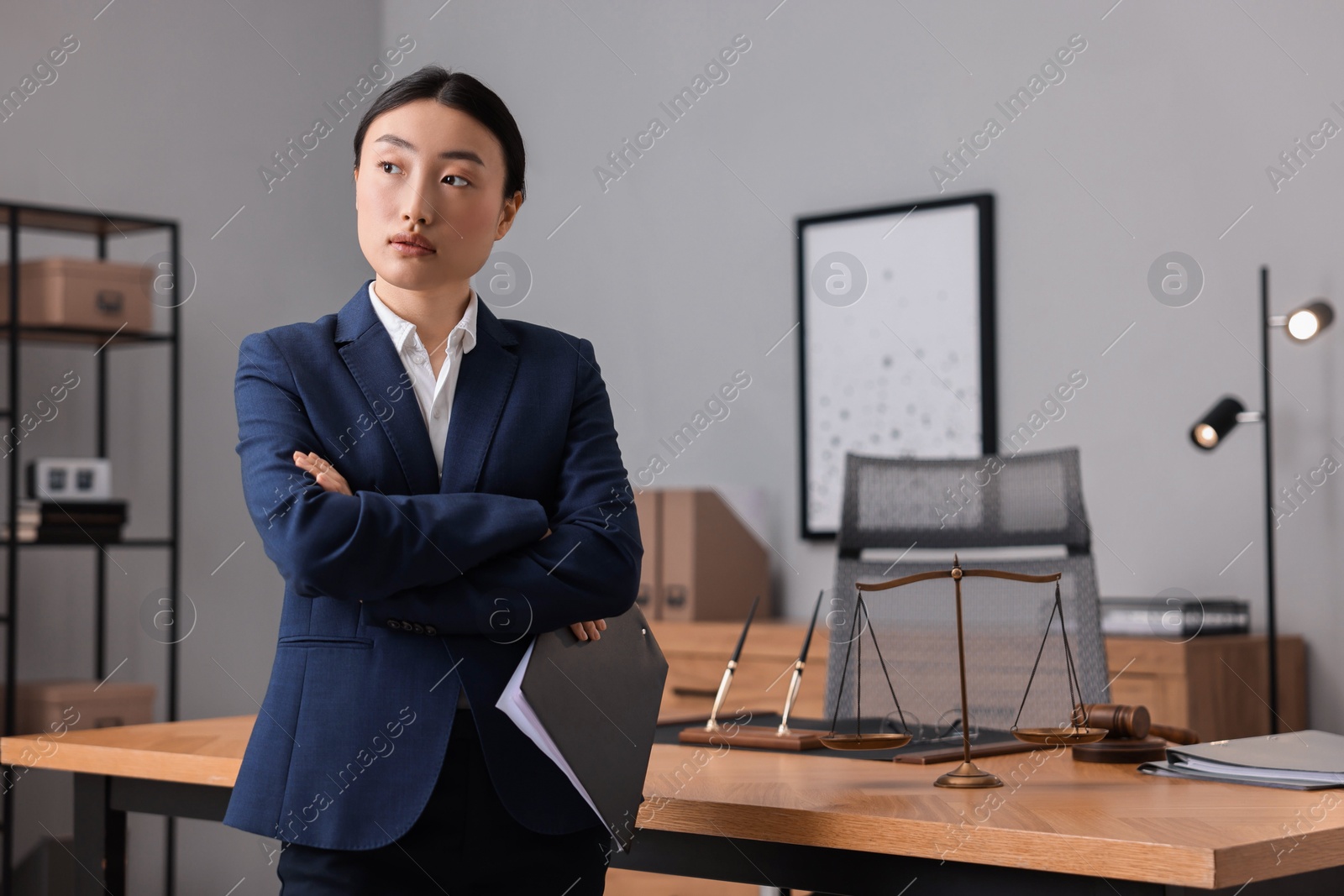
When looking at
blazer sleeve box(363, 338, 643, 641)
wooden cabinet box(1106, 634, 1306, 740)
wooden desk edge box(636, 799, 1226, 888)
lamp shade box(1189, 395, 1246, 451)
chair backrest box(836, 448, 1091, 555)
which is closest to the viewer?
wooden desk edge box(636, 799, 1226, 888)

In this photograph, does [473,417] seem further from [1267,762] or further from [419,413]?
[1267,762]

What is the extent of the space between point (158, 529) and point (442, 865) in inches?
127

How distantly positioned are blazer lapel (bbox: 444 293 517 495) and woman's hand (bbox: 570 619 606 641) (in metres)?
0.16

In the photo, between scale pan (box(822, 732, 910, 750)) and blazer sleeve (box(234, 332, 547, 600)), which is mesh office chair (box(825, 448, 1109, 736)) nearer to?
scale pan (box(822, 732, 910, 750))

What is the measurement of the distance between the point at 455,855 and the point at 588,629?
0.79 ft

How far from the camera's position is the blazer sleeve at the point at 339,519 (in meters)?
1.19

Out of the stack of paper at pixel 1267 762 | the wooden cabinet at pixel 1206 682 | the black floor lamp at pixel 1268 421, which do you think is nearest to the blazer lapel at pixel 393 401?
the stack of paper at pixel 1267 762

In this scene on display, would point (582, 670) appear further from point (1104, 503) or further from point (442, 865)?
point (1104, 503)

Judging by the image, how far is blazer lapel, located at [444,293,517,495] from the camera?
1.26m

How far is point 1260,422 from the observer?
3.31 meters

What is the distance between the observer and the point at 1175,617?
3053 millimetres

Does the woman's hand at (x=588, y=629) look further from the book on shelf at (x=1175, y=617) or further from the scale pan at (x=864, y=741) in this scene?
the book on shelf at (x=1175, y=617)

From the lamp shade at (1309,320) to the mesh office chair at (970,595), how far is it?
1.01 meters

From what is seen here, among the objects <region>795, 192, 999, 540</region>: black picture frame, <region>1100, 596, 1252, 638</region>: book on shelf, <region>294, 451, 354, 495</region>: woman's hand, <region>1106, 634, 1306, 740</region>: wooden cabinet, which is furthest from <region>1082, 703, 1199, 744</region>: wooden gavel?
<region>795, 192, 999, 540</region>: black picture frame
